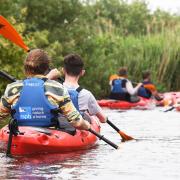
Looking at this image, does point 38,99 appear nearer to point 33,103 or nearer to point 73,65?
point 33,103

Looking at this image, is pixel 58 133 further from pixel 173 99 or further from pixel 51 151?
pixel 173 99

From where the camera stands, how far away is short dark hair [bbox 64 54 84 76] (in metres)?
11.7

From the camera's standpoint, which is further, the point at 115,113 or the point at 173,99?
the point at 173,99

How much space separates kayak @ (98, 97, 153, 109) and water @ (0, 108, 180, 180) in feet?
30.5

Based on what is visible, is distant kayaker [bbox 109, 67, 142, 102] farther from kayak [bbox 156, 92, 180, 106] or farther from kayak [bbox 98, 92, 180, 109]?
kayak [bbox 156, 92, 180, 106]

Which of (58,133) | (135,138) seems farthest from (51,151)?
(135,138)

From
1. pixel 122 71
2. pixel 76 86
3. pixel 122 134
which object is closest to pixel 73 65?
pixel 76 86

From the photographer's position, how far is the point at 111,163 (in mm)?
10148

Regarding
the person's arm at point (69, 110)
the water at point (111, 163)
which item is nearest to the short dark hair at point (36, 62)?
the person's arm at point (69, 110)

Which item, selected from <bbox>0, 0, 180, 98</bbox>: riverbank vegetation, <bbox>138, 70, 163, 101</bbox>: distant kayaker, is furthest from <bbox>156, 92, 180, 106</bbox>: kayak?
<bbox>0, 0, 180, 98</bbox>: riverbank vegetation

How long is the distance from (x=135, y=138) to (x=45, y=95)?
3.40 meters

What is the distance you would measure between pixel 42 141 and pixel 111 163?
35.9 inches

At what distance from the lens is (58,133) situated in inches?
430

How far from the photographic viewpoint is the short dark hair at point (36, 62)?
1048cm
